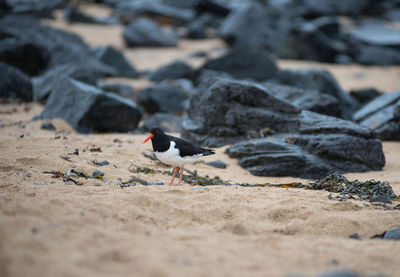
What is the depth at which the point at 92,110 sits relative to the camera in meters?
8.54

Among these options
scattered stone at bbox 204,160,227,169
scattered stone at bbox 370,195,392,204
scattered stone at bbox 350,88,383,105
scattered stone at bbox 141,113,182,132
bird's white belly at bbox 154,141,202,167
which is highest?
scattered stone at bbox 370,195,392,204

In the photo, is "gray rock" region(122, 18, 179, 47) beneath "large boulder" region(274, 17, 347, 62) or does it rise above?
beneath

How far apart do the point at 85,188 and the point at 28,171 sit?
110cm

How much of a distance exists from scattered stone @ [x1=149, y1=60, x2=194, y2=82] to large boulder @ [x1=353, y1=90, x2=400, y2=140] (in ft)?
25.9

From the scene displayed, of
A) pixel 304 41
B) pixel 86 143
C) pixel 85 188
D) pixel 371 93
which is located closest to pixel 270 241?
pixel 85 188

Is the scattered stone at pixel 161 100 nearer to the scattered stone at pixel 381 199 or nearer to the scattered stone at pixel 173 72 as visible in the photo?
the scattered stone at pixel 173 72

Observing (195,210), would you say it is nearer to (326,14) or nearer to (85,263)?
(85,263)

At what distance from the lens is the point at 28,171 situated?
4883mm

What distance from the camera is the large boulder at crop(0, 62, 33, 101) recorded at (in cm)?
1134

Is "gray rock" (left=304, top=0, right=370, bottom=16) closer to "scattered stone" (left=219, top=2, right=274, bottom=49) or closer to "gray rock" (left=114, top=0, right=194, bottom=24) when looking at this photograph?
"scattered stone" (left=219, top=2, right=274, bottom=49)

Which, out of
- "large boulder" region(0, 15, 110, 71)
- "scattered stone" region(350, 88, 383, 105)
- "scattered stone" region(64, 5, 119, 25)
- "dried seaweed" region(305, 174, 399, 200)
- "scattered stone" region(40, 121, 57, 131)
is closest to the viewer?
"dried seaweed" region(305, 174, 399, 200)

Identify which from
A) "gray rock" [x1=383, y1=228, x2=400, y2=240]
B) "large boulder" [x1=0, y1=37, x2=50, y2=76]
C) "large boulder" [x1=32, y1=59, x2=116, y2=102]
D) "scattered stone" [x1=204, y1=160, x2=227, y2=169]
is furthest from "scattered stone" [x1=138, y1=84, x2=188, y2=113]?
"gray rock" [x1=383, y1=228, x2=400, y2=240]

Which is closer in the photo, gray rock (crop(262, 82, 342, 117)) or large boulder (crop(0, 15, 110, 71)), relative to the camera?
gray rock (crop(262, 82, 342, 117))

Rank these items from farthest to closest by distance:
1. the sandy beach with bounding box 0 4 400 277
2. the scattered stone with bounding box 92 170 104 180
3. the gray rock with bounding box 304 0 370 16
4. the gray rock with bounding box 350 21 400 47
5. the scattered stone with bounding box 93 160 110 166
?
the gray rock with bounding box 304 0 370 16, the gray rock with bounding box 350 21 400 47, the scattered stone with bounding box 93 160 110 166, the scattered stone with bounding box 92 170 104 180, the sandy beach with bounding box 0 4 400 277
